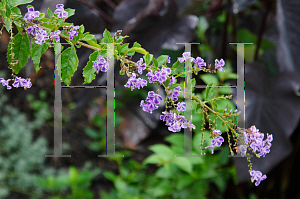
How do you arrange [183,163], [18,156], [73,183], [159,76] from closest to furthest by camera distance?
[159,76] < [183,163] < [73,183] < [18,156]

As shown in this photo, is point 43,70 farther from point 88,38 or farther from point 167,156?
point 88,38

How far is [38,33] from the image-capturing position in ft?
1.05

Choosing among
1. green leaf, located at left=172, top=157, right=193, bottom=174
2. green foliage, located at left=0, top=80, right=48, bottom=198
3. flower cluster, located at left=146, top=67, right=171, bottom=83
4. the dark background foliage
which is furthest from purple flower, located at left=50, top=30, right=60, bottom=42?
green foliage, located at left=0, top=80, right=48, bottom=198

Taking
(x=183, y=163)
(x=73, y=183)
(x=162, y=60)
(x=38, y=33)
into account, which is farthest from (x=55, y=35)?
(x=73, y=183)

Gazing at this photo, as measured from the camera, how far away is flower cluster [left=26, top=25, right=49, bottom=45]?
32 cm

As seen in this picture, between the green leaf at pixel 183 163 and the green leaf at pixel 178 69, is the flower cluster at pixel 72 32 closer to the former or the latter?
the green leaf at pixel 178 69

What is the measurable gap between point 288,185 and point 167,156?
2.27 ft

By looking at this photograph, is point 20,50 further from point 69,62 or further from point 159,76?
point 159,76

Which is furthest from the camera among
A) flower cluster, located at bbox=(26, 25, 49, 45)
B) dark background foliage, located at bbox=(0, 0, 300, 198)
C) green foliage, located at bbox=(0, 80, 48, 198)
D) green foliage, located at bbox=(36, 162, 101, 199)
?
green foliage, located at bbox=(0, 80, 48, 198)

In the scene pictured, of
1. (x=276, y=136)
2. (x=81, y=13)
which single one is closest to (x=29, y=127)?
(x=81, y=13)

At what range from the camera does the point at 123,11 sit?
997mm

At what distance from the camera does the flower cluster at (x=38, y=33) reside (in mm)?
316

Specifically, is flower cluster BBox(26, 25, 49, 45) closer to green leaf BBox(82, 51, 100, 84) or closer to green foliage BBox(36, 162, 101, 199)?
green leaf BBox(82, 51, 100, 84)

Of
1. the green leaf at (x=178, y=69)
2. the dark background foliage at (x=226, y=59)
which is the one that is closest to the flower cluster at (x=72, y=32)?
the green leaf at (x=178, y=69)
